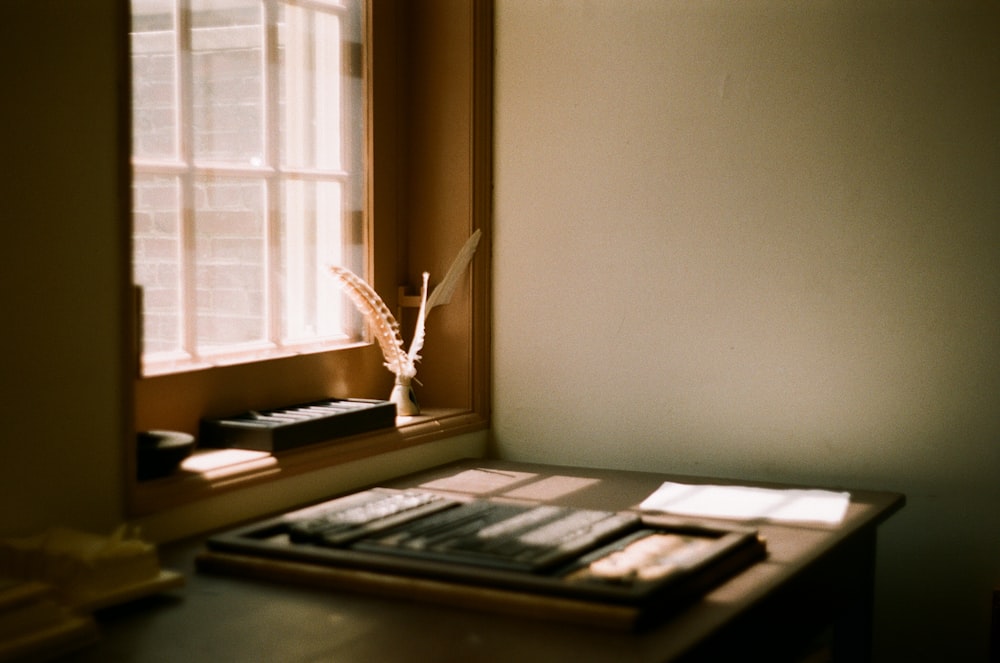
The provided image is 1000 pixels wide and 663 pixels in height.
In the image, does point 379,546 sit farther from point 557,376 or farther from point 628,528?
point 557,376

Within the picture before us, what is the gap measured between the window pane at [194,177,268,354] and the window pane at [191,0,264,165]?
0.23 ft

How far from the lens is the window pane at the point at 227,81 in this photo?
2436 millimetres

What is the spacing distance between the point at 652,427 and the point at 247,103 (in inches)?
46.5

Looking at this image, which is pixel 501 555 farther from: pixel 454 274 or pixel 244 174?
pixel 454 274

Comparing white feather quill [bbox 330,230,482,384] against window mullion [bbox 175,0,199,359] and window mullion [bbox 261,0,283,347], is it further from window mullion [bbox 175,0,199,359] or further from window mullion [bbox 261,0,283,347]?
window mullion [bbox 175,0,199,359]

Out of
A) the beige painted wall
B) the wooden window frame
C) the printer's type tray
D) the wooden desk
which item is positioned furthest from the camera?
the wooden window frame

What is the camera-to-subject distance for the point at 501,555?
5.97ft

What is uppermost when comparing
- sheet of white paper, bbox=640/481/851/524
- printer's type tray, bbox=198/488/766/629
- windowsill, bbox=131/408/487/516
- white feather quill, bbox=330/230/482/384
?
white feather quill, bbox=330/230/482/384

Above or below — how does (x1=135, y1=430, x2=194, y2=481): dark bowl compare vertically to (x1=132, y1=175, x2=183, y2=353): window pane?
below

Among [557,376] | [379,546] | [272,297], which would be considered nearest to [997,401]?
[557,376]

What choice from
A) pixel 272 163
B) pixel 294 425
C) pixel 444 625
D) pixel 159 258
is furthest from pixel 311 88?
pixel 444 625

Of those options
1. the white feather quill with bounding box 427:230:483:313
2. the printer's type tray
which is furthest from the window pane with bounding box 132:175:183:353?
the white feather quill with bounding box 427:230:483:313

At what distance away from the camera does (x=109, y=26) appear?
1988 mm

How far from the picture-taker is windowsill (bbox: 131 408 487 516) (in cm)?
213
